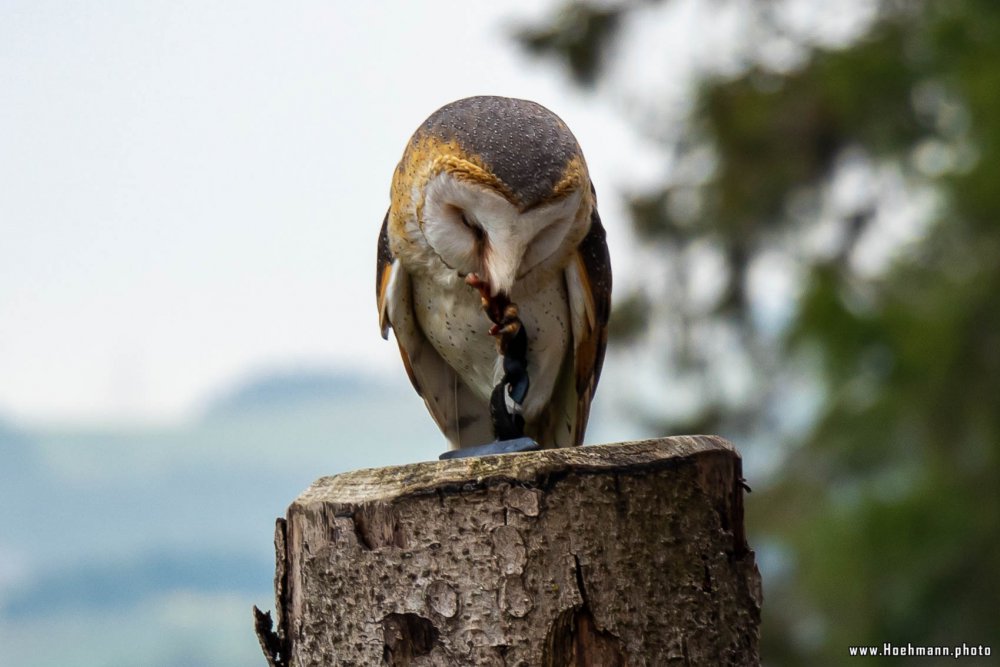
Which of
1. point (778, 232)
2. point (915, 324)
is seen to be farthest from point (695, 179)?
point (915, 324)

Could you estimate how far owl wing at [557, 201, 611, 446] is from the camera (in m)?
2.48

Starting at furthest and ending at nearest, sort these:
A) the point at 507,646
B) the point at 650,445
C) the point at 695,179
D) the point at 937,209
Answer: the point at 695,179 < the point at 937,209 < the point at 650,445 < the point at 507,646

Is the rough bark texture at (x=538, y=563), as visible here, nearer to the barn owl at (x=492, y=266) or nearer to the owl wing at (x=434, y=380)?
the barn owl at (x=492, y=266)

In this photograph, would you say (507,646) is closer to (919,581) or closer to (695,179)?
(919,581)

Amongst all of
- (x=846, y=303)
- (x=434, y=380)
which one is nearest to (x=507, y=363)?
(x=434, y=380)

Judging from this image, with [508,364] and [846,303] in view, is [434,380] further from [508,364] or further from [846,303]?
[846,303]

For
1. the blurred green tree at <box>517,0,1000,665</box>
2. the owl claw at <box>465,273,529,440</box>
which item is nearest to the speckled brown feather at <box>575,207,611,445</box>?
the owl claw at <box>465,273,529,440</box>

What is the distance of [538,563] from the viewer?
178 centimetres

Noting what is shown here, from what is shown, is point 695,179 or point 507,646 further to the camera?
point 695,179

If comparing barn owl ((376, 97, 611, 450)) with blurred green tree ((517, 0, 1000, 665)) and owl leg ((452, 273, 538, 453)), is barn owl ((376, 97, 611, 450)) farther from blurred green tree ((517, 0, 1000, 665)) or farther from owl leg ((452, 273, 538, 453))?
blurred green tree ((517, 0, 1000, 665))

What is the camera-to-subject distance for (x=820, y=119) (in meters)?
6.30

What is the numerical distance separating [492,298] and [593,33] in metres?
5.05

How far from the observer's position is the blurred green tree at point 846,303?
4430 millimetres

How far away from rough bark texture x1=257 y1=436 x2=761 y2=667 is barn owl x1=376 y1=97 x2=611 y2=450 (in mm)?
440
